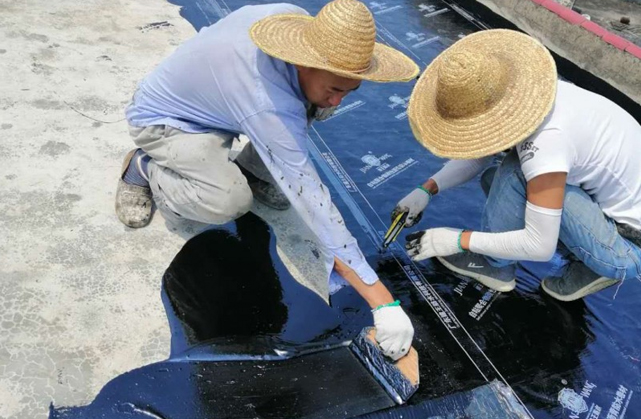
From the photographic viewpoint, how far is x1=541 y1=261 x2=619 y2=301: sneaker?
2.03m

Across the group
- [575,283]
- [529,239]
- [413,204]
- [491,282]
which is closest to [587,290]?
[575,283]

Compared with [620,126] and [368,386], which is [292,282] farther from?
[620,126]

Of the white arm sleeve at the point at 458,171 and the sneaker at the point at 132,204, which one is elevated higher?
the white arm sleeve at the point at 458,171

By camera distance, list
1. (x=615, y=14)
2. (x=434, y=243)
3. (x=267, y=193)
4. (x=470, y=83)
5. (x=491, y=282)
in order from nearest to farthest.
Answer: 1. (x=470, y=83)
2. (x=434, y=243)
3. (x=491, y=282)
4. (x=267, y=193)
5. (x=615, y=14)

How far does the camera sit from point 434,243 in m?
2.01

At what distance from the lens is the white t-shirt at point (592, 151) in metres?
1.65

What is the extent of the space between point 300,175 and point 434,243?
61cm

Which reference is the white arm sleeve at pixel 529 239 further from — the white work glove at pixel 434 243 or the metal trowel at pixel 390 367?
the metal trowel at pixel 390 367

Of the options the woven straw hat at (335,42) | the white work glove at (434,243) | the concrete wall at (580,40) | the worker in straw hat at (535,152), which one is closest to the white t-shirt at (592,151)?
the worker in straw hat at (535,152)

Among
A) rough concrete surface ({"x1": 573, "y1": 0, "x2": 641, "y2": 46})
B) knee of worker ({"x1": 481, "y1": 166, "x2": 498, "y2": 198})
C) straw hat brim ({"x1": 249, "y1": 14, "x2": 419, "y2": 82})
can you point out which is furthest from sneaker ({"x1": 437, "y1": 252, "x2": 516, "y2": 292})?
rough concrete surface ({"x1": 573, "y1": 0, "x2": 641, "y2": 46})

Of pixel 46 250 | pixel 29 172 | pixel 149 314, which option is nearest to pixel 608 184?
pixel 149 314

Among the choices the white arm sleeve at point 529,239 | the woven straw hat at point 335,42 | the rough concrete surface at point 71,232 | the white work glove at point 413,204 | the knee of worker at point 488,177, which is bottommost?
the rough concrete surface at point 71,232

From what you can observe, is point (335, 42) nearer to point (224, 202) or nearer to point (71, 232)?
point (224, 202)

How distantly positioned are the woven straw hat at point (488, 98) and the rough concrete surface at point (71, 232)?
705mm
